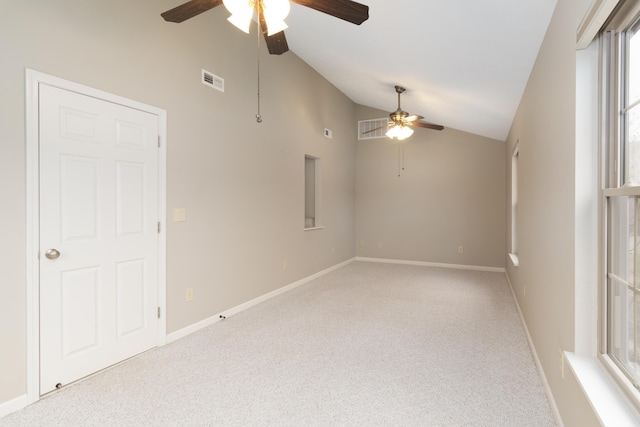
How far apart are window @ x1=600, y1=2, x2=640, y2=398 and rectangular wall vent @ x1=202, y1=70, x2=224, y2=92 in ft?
10.1

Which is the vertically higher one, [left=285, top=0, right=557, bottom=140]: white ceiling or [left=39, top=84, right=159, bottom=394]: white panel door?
[left=285, top=0, right=557, bottom=140]: white ceiling

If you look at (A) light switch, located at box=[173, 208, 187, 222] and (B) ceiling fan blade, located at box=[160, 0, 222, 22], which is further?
(A) light switch, located at box=[173, 208, 187, 222]

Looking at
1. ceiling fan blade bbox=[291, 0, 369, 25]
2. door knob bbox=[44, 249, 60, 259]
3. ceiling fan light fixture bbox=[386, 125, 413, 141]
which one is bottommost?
door knob bbox=[44, 249, 60, 259]

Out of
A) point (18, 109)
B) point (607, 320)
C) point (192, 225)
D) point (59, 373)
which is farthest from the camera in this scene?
point (192, 225)

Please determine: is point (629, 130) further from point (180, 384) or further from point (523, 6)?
point (180, 384)

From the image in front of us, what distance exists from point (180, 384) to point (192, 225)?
144cm

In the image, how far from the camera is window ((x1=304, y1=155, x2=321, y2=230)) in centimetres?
582

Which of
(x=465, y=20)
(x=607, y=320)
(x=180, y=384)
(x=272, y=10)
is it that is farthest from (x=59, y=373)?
(x=465, y=20)

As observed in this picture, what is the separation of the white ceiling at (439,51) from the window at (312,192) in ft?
4.76

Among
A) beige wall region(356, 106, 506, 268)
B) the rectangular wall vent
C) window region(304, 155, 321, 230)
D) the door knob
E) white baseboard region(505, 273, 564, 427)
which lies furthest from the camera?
beige wall region(356, 106, 506, 268)

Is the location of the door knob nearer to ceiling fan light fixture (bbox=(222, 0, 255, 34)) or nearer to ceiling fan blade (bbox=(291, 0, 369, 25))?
ceiling fan light fixture (bbox=(222, 0, 255, 34))

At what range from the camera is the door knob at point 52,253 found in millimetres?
2189

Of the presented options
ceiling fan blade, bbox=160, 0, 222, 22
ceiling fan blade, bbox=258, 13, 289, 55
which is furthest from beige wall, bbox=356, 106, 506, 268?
ceiling fan blade, bbox=160, 0, 222, 22

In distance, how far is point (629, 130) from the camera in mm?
1315
